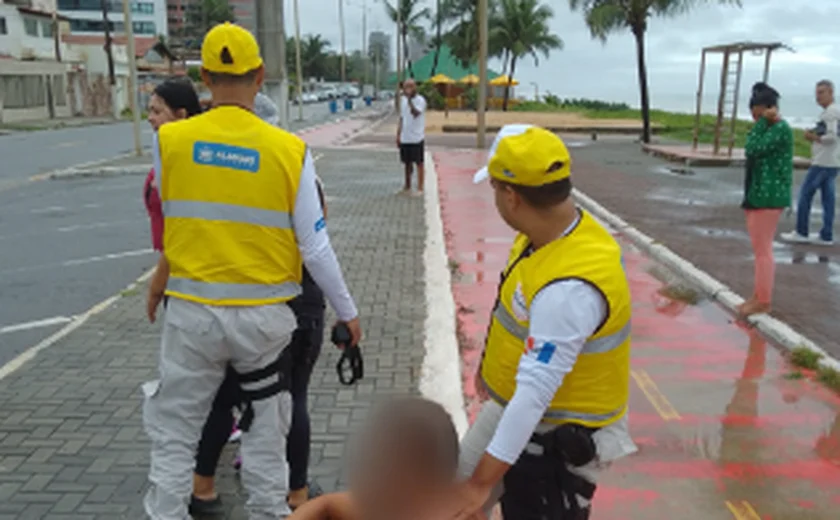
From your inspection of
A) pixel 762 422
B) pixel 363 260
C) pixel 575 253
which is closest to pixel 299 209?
pixel 575 253

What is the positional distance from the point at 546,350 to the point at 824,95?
337 inches

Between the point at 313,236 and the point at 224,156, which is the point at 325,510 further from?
the point at 224,156

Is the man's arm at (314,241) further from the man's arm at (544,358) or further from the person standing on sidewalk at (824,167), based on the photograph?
the person standing on sidewalk at (824,167)

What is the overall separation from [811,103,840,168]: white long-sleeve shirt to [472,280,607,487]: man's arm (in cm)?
812

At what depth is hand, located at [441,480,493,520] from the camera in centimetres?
176

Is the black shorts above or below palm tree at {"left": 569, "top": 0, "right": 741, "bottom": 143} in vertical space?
below

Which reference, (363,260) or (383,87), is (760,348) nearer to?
(363,260)

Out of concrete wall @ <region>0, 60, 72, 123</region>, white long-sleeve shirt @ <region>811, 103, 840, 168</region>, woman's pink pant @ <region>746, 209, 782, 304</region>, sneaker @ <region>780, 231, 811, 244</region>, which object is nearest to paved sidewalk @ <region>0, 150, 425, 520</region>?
woman's pink pant @ <region>746, 209, 782, 304</region>

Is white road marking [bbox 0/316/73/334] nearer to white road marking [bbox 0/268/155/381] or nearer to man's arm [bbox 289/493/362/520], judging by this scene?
white road marking [bbox 0/268/155/381]

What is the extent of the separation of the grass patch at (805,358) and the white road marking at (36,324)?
18.1ft

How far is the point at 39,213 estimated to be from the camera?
11.4 metres

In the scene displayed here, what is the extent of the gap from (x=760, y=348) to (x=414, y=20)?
63.4 m

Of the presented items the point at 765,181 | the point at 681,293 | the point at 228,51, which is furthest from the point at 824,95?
the point at 228,51

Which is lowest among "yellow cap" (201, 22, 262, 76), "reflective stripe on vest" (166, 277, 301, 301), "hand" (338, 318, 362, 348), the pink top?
"hand" (338, 318, 362, 348)
